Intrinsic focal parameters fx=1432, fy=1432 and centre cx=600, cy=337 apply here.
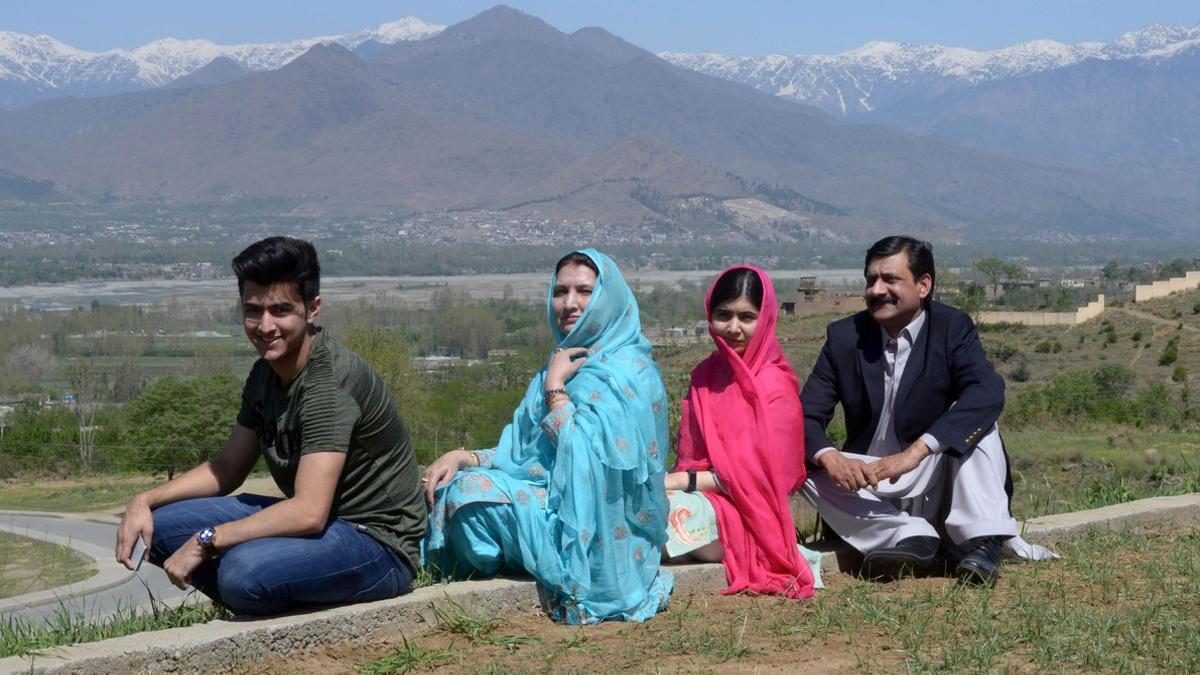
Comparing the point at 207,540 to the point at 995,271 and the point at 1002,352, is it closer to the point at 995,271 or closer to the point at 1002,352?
the point at 1002,352

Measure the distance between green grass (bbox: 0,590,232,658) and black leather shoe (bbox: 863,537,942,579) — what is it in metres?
2.12

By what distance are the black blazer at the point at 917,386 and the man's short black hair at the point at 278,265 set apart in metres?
1.78

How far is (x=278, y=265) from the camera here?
392cm

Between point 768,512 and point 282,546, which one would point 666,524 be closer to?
point 768,512

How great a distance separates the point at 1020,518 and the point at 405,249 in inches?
7454

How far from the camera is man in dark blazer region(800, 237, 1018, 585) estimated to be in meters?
4.61

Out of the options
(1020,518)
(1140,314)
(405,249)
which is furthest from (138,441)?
(405,249)

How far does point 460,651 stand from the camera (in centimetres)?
390

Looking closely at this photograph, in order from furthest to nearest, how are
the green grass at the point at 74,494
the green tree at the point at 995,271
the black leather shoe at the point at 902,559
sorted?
the green tree at the point at 995,271
the green grass at the point at 74,494
the black leather shoe at the point at 902,559

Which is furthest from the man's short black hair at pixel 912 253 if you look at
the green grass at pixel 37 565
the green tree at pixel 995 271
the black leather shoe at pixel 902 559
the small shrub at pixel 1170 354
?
the green tree at pixel 995 271

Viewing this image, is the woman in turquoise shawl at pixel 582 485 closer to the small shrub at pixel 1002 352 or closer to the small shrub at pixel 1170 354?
the small shrub at pixel 1170 354

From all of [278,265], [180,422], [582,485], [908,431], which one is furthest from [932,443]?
[180,422]

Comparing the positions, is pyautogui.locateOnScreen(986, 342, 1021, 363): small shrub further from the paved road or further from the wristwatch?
the wristwatch

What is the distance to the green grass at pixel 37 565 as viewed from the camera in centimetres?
1766
